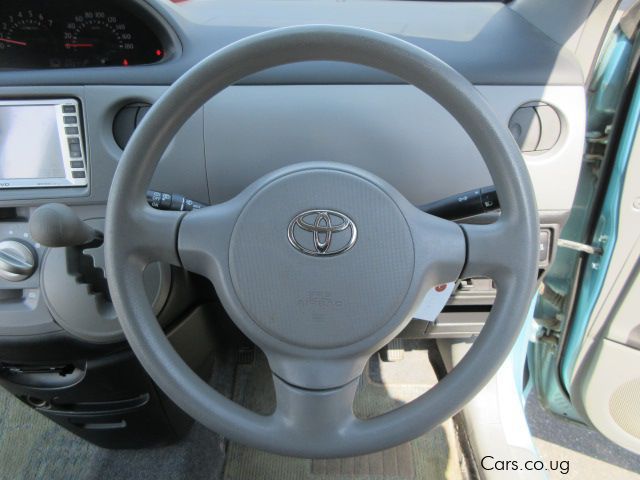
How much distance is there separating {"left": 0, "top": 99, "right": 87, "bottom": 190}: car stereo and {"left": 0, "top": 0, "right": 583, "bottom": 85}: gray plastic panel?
0.05m

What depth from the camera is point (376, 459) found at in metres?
1.38

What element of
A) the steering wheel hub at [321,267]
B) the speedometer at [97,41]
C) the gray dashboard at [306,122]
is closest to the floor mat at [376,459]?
the gray dashboard at [306,122]

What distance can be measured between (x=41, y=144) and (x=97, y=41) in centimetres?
24

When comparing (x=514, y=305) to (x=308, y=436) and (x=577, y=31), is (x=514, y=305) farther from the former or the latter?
(x=577, y=31)

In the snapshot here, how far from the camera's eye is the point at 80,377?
1033 mm

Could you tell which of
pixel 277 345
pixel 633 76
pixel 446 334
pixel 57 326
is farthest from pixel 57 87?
pixel 633 76

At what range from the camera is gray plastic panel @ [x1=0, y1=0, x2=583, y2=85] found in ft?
3.15

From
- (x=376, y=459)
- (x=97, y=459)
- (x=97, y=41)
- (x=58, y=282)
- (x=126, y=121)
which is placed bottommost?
(x=97, y=459)

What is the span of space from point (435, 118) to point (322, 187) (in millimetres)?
369

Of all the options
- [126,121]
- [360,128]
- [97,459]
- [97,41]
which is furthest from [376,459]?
[97,41]

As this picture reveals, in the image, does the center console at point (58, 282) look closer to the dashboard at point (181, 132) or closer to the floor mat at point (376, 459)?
the dashboard at point (181, 132)

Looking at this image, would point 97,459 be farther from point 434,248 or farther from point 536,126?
point 536,126

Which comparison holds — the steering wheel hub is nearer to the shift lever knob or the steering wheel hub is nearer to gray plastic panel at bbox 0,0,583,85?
the shift lever knob

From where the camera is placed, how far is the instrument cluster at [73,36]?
0.99m
